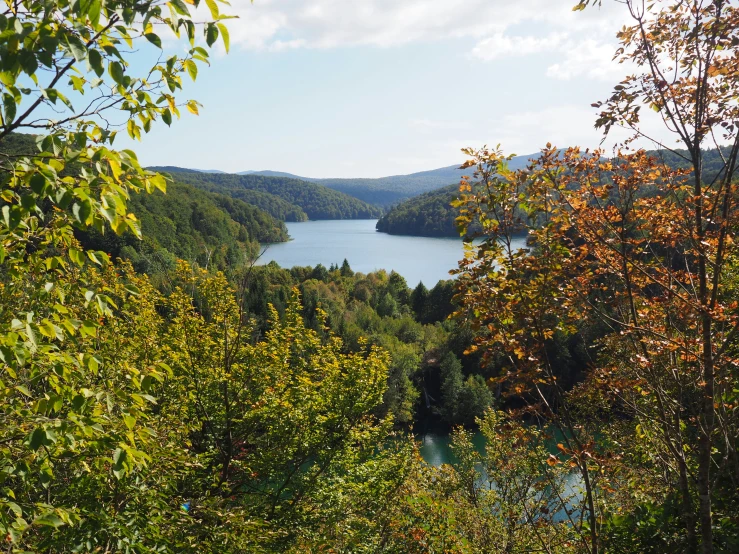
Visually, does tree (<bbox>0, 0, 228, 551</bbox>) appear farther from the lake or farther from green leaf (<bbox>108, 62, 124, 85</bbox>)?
the lake

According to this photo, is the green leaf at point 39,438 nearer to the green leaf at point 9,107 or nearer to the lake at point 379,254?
the green leaf at point 9,107

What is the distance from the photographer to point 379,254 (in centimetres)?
10288

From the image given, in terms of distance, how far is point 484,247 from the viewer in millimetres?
3826

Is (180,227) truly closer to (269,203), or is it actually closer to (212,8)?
(212,8)

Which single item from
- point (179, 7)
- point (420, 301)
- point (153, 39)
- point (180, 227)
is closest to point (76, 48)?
point (153, 39)

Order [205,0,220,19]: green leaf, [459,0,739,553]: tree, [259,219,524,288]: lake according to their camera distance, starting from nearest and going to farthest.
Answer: [205,0,220,19]: green leaf < [459,0,739,553]: tree < [259,219,524,288]: lake

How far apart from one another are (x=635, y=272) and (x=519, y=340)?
133 cm

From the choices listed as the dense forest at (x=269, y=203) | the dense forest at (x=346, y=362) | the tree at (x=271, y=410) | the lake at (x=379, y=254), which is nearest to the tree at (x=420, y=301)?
the lake at (x=379, y=254)

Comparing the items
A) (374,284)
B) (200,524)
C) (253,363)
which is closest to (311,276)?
(374,284)

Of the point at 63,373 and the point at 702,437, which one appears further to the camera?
the point at 702,437

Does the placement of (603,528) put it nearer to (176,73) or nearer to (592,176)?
(592,176)

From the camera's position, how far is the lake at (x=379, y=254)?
81562mm

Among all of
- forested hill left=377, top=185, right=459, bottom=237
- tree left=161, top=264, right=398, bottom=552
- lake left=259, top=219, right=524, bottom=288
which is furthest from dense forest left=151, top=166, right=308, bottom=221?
tree left=161, top=264, right=398, bottom=552

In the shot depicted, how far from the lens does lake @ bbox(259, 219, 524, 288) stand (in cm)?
8156
